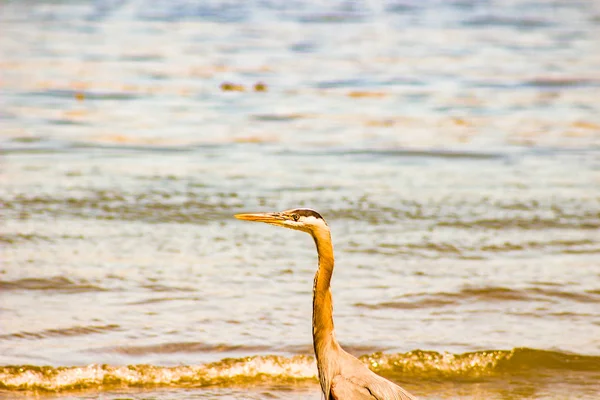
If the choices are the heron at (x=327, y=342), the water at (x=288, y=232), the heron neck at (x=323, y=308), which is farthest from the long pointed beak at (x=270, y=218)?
the water at (x=288, y=232)

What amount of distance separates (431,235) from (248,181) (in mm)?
2535

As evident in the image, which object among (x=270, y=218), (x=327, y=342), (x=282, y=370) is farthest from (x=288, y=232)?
(x=270, y=218)

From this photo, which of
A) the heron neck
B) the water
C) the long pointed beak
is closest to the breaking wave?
the water

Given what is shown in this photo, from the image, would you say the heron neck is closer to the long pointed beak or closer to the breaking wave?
the long pointed beak

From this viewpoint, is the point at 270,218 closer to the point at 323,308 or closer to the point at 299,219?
the point at 299,219

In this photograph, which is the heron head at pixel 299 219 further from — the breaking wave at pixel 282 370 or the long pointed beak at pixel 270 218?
the breaking wave at pixel 282 370

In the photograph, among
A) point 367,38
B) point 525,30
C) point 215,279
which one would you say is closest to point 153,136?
point 215,279

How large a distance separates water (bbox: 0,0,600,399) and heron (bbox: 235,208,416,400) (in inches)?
44.2

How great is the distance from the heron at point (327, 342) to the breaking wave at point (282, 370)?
4.14 ft

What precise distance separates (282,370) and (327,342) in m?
1.32

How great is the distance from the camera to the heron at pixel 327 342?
508 centimetres

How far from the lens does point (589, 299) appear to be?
791 centimetres

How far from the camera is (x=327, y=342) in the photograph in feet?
17.5

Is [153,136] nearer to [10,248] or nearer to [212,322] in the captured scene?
[10,248]
